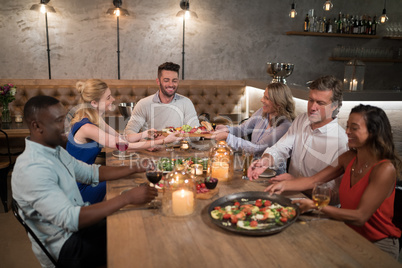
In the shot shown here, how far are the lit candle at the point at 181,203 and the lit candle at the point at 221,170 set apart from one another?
472 mm

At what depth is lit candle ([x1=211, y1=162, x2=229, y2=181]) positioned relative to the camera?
6.46 feet

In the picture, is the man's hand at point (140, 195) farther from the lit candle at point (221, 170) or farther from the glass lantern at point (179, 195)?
the lit candle at point (221, 170)

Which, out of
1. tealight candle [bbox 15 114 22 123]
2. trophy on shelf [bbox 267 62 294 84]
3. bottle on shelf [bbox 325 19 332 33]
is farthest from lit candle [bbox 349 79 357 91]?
tealight candle [bbox 15 114 22 123]

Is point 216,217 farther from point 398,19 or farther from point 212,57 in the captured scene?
point 398,19

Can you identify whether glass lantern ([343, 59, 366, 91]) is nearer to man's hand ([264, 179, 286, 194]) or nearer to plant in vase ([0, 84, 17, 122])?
man's hand ([264, 179, 286, 194])

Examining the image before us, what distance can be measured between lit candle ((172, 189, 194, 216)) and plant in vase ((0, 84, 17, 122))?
3382mm

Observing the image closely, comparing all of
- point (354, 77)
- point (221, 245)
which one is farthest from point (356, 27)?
point (221, 245)

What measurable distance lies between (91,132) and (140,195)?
1.07m

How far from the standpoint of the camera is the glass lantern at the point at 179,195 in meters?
1.52

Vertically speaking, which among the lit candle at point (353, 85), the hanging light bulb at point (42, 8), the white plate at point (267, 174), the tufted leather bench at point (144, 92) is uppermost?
the hanging light bulb at point (42, 8)

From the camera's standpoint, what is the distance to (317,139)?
7.51ft

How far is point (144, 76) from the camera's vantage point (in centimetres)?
511

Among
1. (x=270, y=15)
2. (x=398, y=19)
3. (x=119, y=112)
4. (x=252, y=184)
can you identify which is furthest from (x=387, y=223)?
(x=398, y=19)

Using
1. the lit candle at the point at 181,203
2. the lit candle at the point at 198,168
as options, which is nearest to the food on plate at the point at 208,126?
the lit candle at the point at 198,168
